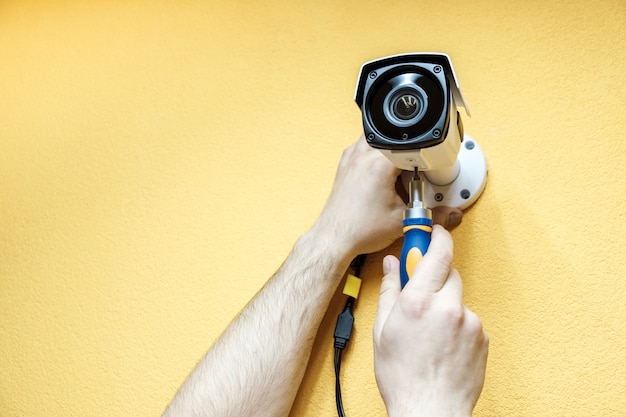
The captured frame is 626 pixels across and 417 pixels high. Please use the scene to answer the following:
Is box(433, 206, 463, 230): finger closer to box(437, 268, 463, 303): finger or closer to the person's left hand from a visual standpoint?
the person's left hand

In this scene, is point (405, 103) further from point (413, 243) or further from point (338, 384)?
point (338, 384)

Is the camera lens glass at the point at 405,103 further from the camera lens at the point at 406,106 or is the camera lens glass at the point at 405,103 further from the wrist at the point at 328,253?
the wrist at the point at 328,253

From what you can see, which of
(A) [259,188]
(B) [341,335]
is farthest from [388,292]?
(A) [259,188]

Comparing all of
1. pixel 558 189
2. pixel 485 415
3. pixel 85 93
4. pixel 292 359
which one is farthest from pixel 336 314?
pixel 85 93

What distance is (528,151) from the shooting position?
2.87ft

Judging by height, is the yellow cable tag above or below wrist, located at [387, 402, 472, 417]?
above

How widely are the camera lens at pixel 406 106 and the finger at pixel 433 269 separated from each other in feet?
0.49

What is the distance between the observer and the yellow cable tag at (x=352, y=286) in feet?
2.88

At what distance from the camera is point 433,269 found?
2.18ft

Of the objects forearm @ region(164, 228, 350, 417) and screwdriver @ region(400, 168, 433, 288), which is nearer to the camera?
screwdriver @ region(400, 168, 433, 288)

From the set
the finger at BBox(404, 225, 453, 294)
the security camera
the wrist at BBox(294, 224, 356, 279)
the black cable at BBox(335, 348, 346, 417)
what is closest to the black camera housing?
the security camera

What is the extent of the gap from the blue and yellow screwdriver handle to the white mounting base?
16 centimetres

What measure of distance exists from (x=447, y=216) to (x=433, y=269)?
0.21 metres

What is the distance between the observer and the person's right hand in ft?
2.07
